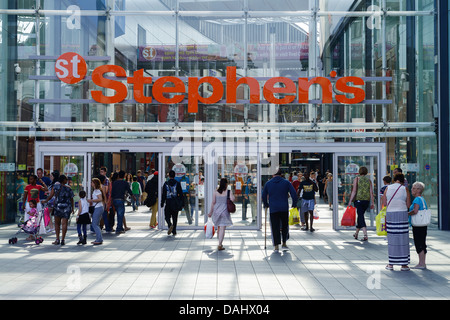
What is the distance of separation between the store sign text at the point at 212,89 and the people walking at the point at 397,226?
6.98 meters

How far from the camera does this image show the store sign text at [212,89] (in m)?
16.1

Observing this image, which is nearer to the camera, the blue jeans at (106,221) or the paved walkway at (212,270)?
the paved walkway at (212,270)

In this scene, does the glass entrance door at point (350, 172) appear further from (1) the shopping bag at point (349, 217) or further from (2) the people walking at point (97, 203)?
(2) the people walking at point (97, 203)

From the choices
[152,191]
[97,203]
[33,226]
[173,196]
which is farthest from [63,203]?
[152,191]

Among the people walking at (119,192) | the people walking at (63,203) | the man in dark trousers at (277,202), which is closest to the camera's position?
the man in dark trousers at (277,202)

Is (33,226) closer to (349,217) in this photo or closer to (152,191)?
(152,191)

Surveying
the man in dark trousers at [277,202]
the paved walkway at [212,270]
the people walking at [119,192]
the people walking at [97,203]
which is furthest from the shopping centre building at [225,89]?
the man in dark trousers at [277,202]

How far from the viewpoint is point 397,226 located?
30.7ft

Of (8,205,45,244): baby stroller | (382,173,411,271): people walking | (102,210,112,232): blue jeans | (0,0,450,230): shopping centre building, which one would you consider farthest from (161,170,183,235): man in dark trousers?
(382,173,411,271): people walking

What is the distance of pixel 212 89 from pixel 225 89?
1.24 feet
